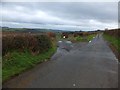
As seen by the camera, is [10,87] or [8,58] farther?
[8,58]

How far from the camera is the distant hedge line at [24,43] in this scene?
1648 cm

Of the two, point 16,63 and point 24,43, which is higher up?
point 24,43

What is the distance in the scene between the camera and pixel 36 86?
1027cm

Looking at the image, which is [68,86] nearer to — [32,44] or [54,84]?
[54,84]

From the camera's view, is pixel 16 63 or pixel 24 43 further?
pixel 24 43

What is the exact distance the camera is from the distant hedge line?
54.1 feet

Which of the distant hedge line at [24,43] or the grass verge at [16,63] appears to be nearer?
the grass verge at [16,63]

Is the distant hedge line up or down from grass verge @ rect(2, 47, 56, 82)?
up

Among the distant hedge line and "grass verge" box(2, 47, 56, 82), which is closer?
"grass verge" box(2, 47, 56, 82)

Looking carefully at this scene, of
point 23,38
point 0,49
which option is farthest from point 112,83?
point 23,38

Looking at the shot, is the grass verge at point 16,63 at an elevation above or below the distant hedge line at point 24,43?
below

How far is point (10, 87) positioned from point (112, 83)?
4.24 metres

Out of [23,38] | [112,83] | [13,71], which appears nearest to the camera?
[112,83]

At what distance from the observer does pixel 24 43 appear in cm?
1867
